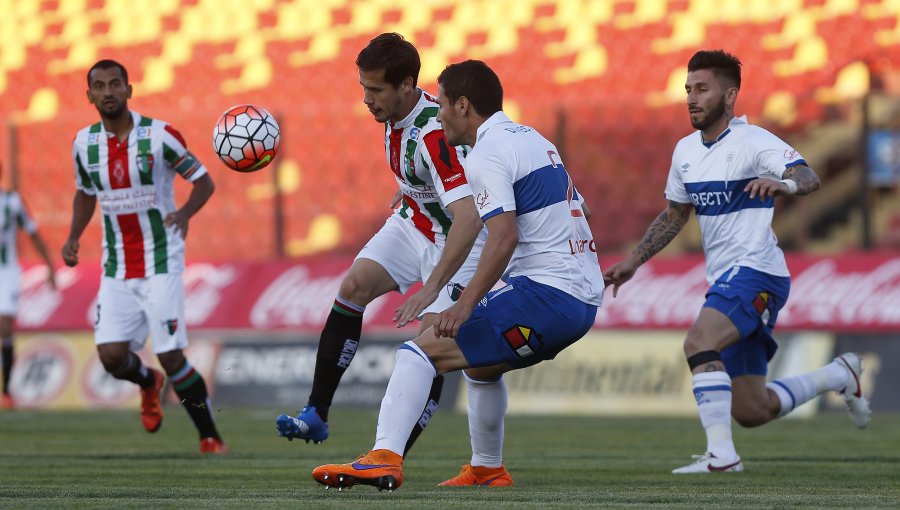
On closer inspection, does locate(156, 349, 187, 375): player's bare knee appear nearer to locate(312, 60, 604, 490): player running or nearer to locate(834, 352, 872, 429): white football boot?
locate(312, 60, 604, 490): player running

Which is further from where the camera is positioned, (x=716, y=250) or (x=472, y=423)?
(x=716, y=250)

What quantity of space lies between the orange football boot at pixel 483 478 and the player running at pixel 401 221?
0.99ft

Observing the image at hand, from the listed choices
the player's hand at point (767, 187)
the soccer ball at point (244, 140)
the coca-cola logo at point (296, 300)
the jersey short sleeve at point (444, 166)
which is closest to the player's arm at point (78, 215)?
the soccer ball at point (244, 140)

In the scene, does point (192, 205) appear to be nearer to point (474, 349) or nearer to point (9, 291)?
point (474, 349)

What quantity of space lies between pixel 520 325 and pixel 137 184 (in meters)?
3.91

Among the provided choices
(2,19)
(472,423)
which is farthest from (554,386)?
(2,19)

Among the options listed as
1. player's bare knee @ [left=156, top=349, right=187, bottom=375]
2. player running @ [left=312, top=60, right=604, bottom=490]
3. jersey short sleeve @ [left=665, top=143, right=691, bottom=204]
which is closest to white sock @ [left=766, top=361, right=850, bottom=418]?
jersey short sleeve @ [left=665, top=143, right=691, bottom=204]

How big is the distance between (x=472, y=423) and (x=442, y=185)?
1.21 m

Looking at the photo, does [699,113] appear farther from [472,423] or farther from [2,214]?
[2,214]

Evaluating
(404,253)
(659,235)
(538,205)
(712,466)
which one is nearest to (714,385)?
(712,466)

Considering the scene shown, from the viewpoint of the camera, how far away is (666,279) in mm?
14070

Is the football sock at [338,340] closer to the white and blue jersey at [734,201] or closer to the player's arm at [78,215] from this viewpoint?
the white and blue jersey at [734,201]

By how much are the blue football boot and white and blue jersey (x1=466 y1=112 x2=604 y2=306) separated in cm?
115

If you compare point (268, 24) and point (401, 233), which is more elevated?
point (268, 24)
